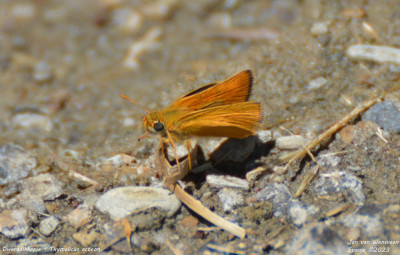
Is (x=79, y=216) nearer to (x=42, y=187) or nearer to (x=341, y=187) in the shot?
(x=42, y=187)

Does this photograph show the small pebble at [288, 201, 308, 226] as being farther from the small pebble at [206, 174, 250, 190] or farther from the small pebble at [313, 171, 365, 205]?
the small pebble at [206, 174, 250, 190]

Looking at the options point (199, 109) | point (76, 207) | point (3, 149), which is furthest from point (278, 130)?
point (3, 149)

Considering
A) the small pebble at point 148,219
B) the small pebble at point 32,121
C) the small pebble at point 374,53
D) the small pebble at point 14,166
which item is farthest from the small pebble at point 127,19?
the small pebble at point 148,219

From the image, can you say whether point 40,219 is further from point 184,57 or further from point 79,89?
point 184,57

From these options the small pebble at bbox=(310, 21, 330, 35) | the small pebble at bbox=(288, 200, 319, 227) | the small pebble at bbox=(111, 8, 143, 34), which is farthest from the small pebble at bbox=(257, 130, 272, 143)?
the small pebble at bbox=(111, 8, 143, 34)

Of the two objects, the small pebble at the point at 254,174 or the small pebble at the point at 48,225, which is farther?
the small pebble at the point at 254,174

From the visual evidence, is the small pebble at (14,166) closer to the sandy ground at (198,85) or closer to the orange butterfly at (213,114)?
the sandy ground at (198,85)

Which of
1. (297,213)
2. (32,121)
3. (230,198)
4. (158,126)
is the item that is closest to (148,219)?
(230,198)
